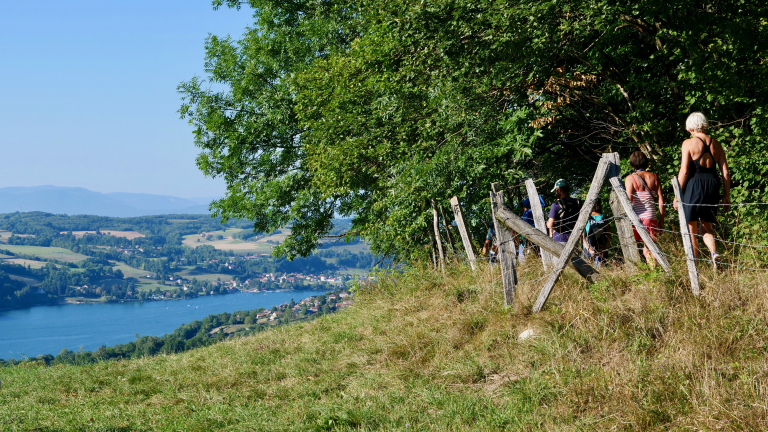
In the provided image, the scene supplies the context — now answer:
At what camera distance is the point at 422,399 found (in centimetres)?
447

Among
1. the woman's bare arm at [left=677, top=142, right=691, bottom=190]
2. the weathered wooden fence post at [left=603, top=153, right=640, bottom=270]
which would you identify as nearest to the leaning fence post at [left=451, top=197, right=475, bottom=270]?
the weathered wooden fence post at [left=603, top=153, right=640, bottom=270]

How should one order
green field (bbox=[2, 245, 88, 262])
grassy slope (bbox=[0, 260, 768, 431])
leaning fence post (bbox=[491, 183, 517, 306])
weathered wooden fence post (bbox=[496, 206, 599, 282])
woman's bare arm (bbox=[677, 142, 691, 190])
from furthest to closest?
green field (bbox=[2, 245, 88, 262]), leaning fence post (bbox=[491, 183, 517, 306]), weathered wooden fence post (bbox=[496, 206, 599, 282]), woman's bare arm (bbox=[677, 142, 691, 190]), grassy slope (bbox=[0, 260, 768, 431])

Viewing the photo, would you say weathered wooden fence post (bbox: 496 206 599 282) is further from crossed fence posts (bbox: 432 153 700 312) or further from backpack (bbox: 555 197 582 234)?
backpack (bbox: 555 197 582 234)

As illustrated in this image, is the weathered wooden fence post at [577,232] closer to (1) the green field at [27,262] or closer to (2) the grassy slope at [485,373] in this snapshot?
(2) the grassy slope at [485,373]

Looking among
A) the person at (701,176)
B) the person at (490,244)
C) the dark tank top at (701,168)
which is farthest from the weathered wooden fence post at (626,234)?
the person at (490,244)

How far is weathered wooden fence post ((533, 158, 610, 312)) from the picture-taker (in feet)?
17.4

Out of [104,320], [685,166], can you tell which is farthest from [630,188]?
[104,320]

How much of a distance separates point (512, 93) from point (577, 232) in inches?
179

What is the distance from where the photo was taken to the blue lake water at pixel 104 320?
359 ft

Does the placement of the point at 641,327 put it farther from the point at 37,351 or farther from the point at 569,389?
the point at 37,351

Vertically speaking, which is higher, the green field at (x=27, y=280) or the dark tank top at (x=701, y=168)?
the dark tank top at (x=701, y=168)

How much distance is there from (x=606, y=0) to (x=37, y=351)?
119037 millimetres

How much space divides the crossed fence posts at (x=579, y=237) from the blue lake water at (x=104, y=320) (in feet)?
367

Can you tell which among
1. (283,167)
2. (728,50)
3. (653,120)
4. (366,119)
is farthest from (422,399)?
(283,167)
